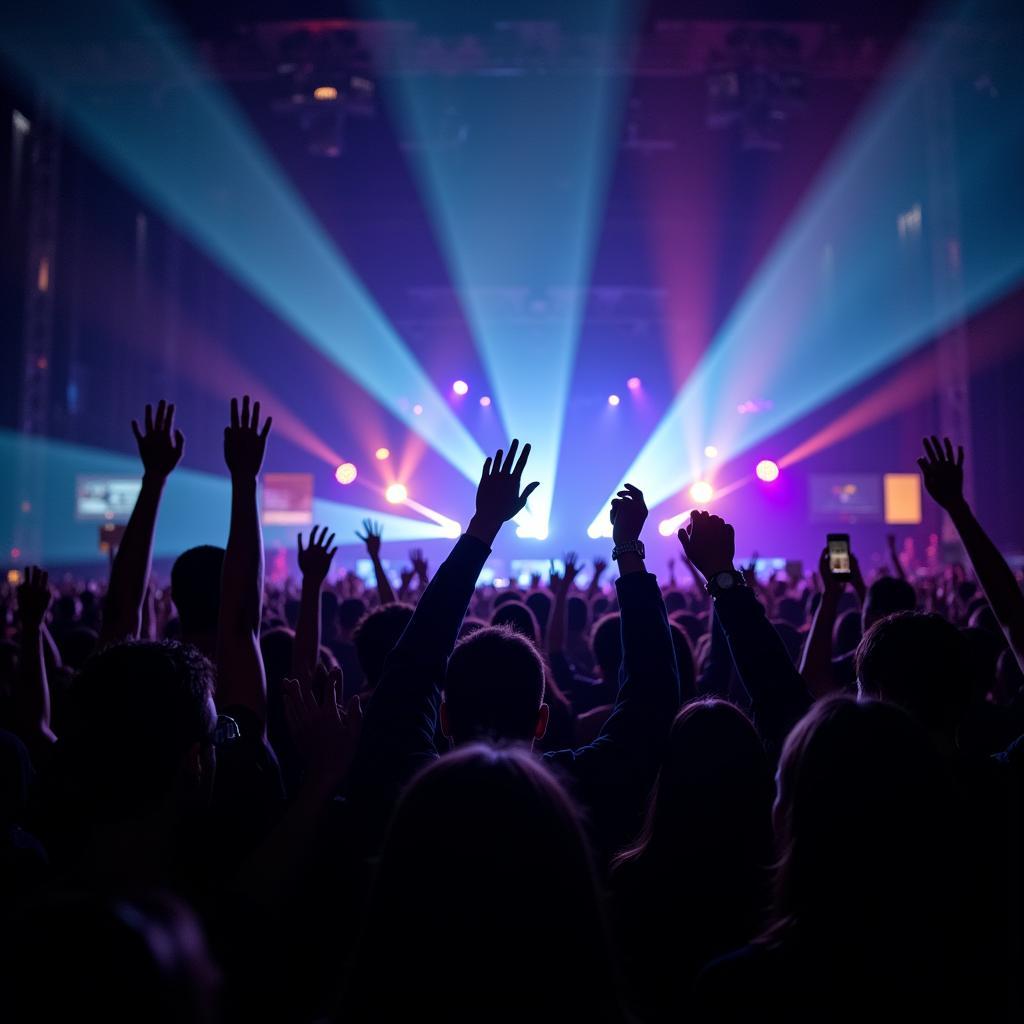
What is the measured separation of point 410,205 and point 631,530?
54.6ft

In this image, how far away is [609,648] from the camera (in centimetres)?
390

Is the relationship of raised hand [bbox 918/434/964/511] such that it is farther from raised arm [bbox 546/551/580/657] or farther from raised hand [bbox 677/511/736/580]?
raised arm [bbox 546/551/580/657]

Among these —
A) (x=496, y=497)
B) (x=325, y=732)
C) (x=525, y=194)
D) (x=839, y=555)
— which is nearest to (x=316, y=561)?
(x=496, y=497)

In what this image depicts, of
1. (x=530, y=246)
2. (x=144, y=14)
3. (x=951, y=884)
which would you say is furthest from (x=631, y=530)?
(x=530, y=246)

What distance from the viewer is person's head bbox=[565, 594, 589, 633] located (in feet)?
21.4

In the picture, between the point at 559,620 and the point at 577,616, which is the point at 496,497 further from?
the point at 577,616

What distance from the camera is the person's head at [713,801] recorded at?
74.1 inches

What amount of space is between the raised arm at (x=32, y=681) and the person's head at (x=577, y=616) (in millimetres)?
4196

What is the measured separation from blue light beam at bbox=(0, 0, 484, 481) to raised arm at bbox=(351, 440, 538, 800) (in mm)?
15389

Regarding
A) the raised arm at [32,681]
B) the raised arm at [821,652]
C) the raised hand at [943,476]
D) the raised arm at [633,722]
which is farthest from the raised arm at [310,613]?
the raised hand at [943,476]

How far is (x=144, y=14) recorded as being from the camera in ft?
45.1

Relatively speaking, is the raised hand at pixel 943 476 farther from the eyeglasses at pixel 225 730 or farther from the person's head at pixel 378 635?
the eyeglasses at pixel 225 730

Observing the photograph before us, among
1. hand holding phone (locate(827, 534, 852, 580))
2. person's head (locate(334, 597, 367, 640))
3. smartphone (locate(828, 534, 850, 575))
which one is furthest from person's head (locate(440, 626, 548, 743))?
person's head (locate(334, 597, 367, 640))

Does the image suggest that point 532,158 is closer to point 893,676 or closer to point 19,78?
point 19,78
